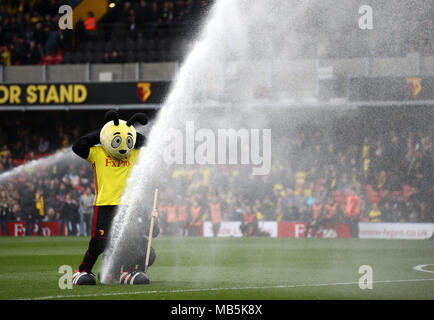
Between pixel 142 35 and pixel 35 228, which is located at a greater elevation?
pixel 142 35

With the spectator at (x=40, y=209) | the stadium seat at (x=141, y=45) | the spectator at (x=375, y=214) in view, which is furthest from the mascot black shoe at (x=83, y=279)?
the stadium seat at (x=141, y=45)

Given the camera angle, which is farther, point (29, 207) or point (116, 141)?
point (29, 207)

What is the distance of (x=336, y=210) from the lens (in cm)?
2553

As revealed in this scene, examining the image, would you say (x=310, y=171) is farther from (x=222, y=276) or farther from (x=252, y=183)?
(x=222, y=276)

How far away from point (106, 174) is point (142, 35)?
23361 millimetres

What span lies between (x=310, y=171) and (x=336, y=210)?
293 cm

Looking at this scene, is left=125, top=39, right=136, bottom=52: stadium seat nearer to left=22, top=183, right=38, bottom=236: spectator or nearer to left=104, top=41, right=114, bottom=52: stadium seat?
left=104, top=41, right=114, bottom=52: stadium seat

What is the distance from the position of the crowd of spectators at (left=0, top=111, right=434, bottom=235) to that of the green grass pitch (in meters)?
5.06

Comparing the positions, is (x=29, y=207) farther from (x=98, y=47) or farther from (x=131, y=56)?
(x=98, y=47)

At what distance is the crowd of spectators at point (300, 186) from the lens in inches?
1015

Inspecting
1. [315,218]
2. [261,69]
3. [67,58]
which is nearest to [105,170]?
[261,69]

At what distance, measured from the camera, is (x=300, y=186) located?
27484 millimetres

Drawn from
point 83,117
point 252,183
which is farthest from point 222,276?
point 83,117
